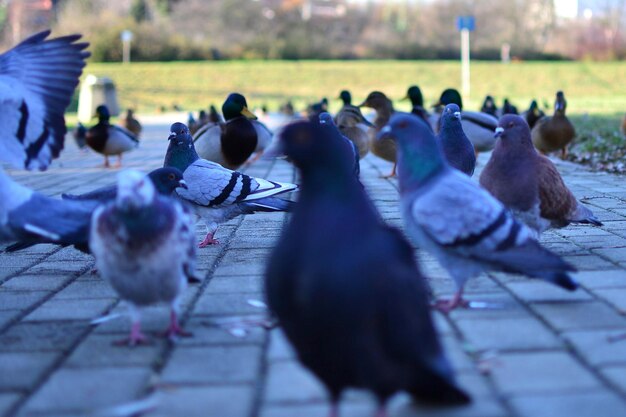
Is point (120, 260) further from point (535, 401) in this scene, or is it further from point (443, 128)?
point (443, 128)

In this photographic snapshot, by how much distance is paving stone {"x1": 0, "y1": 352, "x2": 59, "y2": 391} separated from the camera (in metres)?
2.98

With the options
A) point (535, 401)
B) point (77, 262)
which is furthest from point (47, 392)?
point (77, 262)

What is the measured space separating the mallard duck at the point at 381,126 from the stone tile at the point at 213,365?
6.22m

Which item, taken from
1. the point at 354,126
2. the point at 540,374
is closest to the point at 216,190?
the point at 540,374

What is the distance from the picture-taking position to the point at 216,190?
5590 millimetres

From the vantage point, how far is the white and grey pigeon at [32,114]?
13.0ft

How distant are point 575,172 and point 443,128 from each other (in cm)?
402

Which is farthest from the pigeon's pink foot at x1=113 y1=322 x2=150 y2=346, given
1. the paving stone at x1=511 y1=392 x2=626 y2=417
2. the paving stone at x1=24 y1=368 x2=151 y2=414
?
the paving stone at x1=511 y1=392 x2=626 y2=417

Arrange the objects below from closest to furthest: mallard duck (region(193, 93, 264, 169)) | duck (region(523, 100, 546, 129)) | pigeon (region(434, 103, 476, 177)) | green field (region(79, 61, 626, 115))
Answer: pigeon (region(434, 103, 476, 177)) < mallard duck (region(193, 93, 264, 169)) < duck (region(523, 100, 546, 129)) < green field (region(79, 61, 626, 115))

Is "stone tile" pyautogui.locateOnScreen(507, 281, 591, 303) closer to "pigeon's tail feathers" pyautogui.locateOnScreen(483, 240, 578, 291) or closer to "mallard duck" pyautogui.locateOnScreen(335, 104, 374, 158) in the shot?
"pigeon's tail feathers" pyautogui.locateOnScreen(483, 240, 578, 291)

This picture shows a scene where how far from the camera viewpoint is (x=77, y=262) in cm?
518

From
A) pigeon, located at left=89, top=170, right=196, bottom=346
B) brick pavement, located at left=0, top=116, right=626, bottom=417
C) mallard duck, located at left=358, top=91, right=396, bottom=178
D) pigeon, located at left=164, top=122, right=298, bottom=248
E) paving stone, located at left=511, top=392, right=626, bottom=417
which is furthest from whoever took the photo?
mallard duck, located at left=358, top=91, right=396, bottom=178

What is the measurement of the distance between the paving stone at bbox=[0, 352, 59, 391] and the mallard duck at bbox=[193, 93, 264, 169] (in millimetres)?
5824

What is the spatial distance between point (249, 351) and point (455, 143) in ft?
10.4
